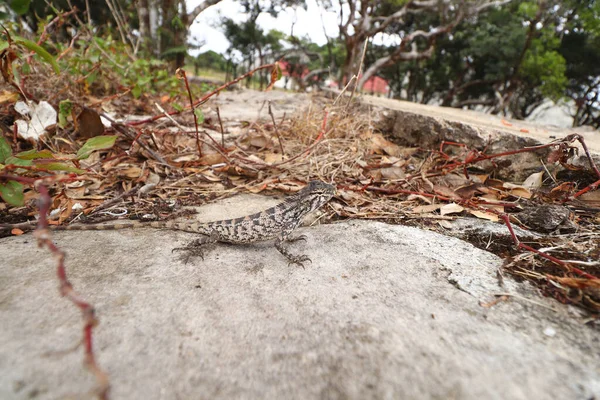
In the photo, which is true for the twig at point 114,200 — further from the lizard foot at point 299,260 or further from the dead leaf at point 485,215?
the dead leaf at point 485,215

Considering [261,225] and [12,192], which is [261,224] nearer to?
[261,225]

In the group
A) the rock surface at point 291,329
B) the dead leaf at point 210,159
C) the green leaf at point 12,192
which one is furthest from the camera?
the dead leaf at point 210,159

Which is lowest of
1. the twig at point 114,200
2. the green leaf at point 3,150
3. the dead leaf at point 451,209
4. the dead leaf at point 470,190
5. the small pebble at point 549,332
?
the twig at point 114,200

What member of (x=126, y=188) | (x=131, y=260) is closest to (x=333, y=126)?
(x=126, y=188)

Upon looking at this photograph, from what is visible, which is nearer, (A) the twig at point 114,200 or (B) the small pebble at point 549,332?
(B) the small pebble at point 549,332

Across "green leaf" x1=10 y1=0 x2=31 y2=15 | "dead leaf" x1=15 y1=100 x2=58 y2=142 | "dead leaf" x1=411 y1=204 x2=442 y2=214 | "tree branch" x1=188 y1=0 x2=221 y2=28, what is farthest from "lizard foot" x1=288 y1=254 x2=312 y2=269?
"tree branch" x1=188 y1=0 x2=221 y2=28

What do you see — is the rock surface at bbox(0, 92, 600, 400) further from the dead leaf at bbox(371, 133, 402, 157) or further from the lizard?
the dead leaf at bbox(371, 133, 402, 157)

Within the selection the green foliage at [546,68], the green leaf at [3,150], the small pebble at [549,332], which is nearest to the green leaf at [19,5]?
the green leaf at [3,150]
